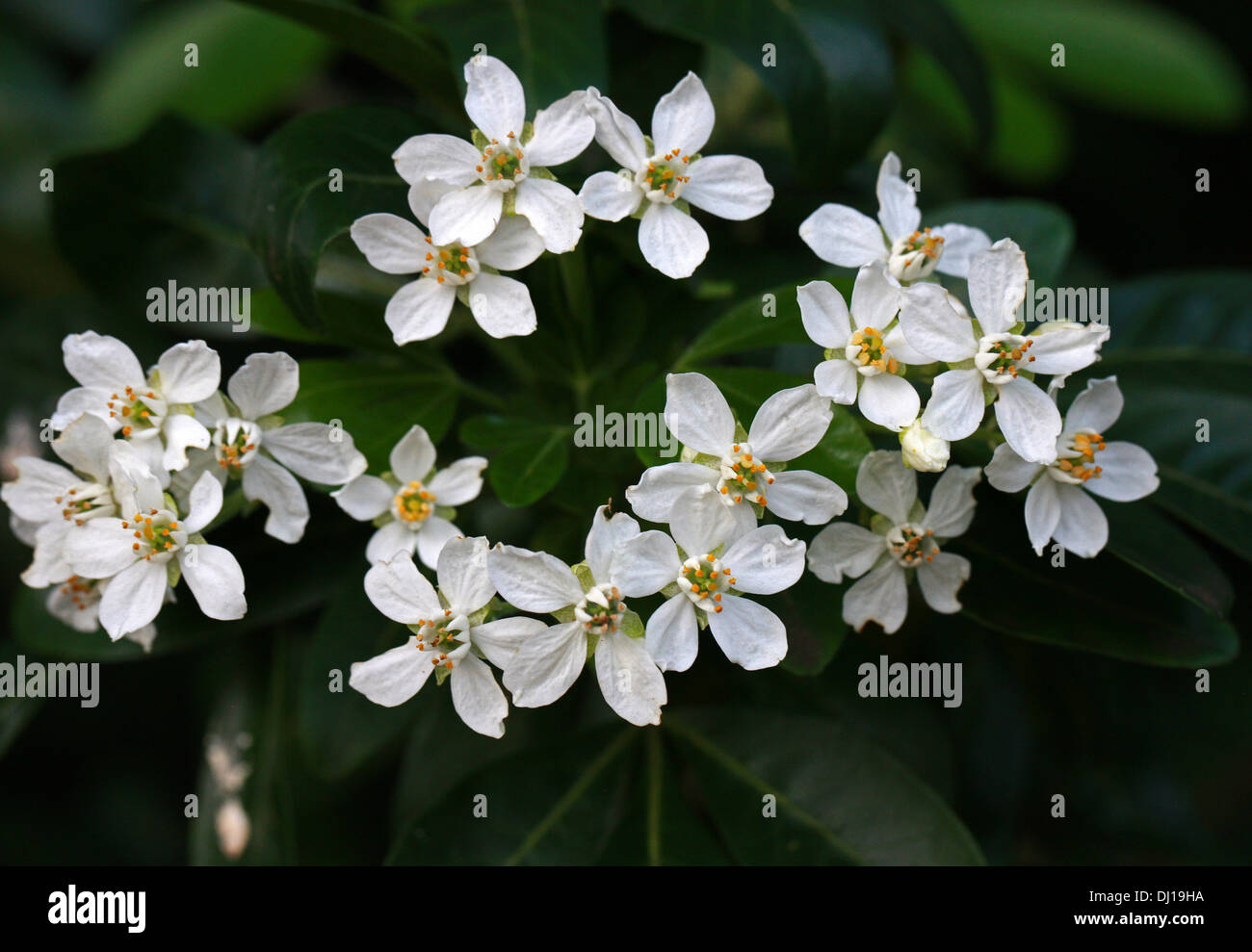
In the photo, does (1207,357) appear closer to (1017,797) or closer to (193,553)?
(1017,797)

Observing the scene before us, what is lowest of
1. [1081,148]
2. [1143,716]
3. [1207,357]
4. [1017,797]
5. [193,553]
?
[1017,797]

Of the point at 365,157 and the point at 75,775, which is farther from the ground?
the point at 365,157

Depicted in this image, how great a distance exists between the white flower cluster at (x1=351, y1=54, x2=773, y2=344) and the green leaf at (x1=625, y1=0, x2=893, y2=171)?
0.86 feet

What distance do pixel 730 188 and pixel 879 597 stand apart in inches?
17.0

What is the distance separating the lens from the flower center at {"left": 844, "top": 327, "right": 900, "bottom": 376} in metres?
0.91

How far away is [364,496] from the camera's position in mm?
1005

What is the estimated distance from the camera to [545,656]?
0.91m

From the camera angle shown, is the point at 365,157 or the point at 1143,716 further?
the point at 1143,716

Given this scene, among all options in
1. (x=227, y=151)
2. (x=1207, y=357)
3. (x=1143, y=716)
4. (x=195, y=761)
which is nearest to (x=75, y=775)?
(x=195, y=761)

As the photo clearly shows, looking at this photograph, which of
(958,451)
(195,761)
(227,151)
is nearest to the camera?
(958,451)

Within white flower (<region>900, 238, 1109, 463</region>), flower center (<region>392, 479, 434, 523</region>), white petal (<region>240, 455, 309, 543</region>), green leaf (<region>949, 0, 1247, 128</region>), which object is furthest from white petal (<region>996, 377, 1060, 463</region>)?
green leaf (<region>949, 0, 1247, 128</region>)

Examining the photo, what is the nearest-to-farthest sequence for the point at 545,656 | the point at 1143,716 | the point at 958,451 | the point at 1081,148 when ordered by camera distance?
the point at 545,656 < the point at 958,451 < the point at 1143,716 < the point at 1081,148

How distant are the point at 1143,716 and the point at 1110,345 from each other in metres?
0.61

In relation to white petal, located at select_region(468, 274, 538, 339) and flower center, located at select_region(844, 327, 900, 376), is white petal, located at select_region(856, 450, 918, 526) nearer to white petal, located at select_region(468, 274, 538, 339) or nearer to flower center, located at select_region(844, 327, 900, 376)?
flower center, located at select_region(844, 327, 900, 376)
